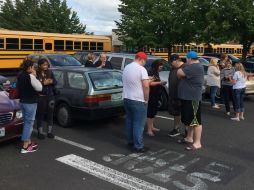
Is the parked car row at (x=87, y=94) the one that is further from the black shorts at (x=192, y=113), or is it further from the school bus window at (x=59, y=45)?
the school bus window at (x=59, y=45)

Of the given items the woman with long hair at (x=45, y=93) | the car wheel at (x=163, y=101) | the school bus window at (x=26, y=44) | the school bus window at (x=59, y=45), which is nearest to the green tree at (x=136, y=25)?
the school bus window at (x=59, y=45)

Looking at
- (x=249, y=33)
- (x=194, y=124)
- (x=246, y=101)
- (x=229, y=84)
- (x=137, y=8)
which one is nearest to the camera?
(x=194, y=124)

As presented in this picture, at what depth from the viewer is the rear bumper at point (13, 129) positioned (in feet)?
21.1

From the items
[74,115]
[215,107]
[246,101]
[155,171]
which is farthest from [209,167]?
[246,101]

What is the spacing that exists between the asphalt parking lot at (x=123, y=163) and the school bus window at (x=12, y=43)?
13304mm

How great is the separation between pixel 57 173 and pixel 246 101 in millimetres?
9184

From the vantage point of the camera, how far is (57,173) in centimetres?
534

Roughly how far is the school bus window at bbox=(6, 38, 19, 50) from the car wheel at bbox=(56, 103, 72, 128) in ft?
42.3

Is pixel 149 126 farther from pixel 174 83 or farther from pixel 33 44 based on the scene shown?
pixel 33 44

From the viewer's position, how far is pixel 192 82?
643 centimetres

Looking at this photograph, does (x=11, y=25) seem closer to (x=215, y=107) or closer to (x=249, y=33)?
(x=249, y=33)

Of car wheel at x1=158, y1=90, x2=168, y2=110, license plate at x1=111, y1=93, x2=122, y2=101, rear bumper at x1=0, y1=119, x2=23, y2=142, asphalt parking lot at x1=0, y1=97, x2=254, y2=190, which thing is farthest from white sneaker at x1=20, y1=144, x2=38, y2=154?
car wheel at x1=158, y1=90, x2=168, y2=110

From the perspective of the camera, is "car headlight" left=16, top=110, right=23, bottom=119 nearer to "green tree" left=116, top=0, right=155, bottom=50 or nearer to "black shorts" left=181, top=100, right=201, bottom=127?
"black shorts" left=181, top=100, right=201, bottom=127

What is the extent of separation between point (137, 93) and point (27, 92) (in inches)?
74.2
